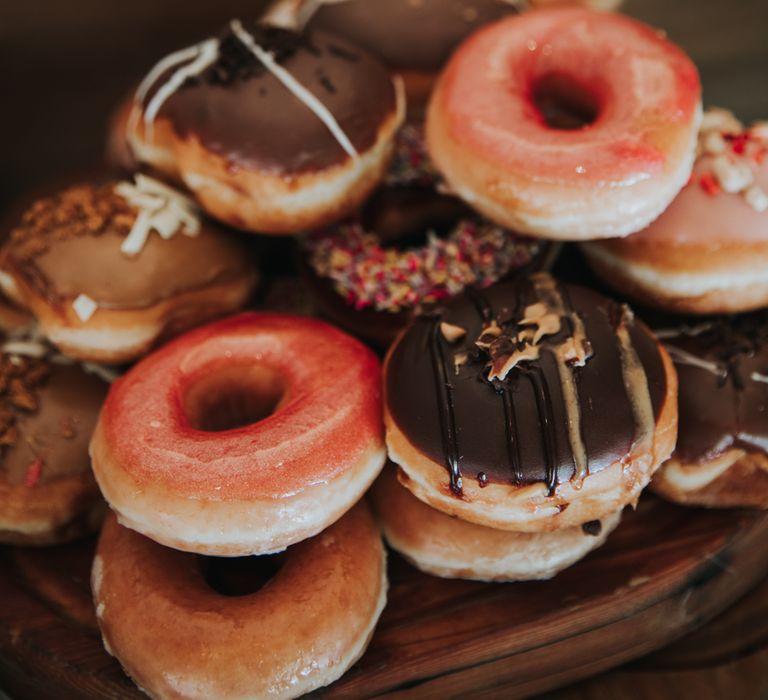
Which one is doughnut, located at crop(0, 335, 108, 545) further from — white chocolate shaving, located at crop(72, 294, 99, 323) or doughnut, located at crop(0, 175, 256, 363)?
white chocolate shaving, located at crop(72, 294, 99, 323)

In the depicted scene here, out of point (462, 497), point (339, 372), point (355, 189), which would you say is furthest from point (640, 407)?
point (355, 189)

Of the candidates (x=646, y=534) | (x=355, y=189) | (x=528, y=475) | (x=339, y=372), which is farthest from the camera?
(x=355, y=189)

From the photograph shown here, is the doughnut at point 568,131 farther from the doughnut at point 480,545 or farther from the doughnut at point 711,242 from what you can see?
the doughnut at point 480,545

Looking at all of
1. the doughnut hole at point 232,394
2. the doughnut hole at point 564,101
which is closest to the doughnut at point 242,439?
the doughnut hole at point 232,394

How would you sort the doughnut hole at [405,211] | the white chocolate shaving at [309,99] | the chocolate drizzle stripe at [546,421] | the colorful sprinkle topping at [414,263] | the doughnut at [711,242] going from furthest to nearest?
the doughnut hole at [405,211]
the colorful sprinkle topping at [414,263]
the white chocolate shaving at [309,99]
the doughnut at [711,242]
the chocolate drizzle stripe at [546,421]

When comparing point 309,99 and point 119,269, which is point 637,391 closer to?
point 309,99

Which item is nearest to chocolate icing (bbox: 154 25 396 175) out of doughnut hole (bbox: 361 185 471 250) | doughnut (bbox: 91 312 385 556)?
doughnut hole (bbox: 361 185 471 250)

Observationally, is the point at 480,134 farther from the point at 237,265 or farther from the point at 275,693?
the point at 275,693
